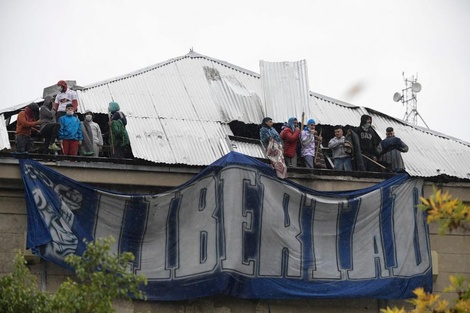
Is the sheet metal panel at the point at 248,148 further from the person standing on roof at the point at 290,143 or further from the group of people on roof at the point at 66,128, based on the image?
the group of people on roof at the point at 66,128

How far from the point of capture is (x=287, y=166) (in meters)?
25.6

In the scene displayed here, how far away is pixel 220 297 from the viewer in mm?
24344

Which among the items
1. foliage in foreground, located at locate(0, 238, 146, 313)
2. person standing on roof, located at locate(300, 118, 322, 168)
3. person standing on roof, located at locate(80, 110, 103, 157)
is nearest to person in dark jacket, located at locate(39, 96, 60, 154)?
person standing on roof, located at locate(80, 110, 103, 157)

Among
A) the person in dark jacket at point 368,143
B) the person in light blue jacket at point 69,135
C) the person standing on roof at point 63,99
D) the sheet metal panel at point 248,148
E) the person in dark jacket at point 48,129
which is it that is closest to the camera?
the person in dark jacket at point 48,129

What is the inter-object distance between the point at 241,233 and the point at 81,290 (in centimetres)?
586

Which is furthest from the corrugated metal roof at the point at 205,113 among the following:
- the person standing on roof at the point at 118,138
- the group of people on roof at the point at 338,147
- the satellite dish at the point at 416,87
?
the satellite dish at the point at 416,87

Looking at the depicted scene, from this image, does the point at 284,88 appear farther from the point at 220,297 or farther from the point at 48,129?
the point at 48,129

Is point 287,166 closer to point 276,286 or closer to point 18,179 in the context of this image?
point 276,286

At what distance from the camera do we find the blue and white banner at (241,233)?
931 inches

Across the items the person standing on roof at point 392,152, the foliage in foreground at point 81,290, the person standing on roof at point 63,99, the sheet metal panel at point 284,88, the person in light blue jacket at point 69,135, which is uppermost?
the sheet metal panel at point 284,88

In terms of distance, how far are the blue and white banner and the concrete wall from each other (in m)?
0.40

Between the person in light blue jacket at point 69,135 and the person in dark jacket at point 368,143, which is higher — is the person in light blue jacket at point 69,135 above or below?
below

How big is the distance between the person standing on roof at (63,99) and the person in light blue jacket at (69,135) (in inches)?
26.5

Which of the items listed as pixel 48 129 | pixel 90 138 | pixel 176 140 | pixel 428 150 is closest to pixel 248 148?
pixel 176 140
